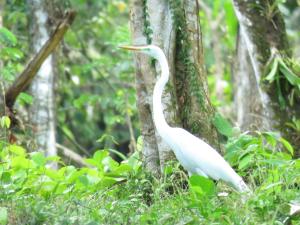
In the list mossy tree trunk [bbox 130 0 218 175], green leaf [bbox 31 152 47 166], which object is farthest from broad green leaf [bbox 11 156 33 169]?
mossy tree trunk [bbox 130 0 218 175]

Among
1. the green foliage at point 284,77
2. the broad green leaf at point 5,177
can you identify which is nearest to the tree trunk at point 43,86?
the green foliage at point 284,77

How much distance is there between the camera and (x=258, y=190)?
5.86 metres

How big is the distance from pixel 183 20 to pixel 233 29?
15.1ft

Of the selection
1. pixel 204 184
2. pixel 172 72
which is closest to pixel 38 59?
pixel 172 72

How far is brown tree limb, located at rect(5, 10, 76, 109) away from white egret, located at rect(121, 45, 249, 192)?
1822 mm

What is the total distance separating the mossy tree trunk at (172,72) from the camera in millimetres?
6961

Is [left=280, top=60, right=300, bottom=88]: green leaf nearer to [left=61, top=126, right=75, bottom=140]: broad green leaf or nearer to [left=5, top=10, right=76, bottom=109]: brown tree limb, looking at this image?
[left=5, top=10, right=76, bottom=109]: brown tree limb

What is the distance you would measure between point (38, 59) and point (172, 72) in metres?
1.75

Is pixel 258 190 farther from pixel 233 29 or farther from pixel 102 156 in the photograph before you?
pixel 233 29

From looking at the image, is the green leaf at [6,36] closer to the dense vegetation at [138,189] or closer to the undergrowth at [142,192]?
the dense vegetation at [138,189]

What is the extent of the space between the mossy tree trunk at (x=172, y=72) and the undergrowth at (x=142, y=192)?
22 cm

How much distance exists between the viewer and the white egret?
6270 mm

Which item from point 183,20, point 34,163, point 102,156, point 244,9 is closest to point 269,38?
point 244,9

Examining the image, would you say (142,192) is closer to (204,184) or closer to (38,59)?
(204,184)
